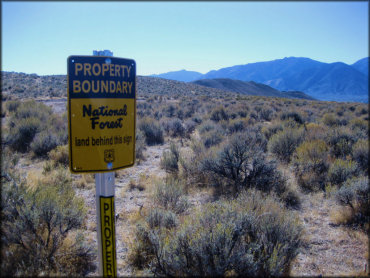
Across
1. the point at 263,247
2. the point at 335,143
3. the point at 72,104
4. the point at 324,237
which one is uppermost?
the point at 72,104

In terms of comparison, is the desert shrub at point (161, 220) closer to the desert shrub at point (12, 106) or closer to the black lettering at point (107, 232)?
the black lettering at point (107, 232)

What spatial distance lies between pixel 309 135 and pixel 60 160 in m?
7.97

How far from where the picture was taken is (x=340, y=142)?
24.4 feet

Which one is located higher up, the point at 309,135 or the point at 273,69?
the point at 273,69

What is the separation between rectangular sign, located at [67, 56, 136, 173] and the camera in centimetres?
169

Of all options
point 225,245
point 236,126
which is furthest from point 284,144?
point 225,245

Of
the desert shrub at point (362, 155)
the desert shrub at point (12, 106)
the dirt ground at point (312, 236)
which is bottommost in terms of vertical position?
the dirt ground at point (312, 236)

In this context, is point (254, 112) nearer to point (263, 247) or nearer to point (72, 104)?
point (263, 247)

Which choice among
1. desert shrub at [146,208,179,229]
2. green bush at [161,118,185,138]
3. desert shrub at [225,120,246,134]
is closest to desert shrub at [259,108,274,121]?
desert shrub at [225,120,246,134]

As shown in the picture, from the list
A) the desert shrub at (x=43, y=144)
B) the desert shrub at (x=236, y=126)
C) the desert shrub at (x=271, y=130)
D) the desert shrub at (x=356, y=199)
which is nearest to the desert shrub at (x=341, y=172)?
the desert shrub at (x=356, y=199)

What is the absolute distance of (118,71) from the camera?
5.88 feet

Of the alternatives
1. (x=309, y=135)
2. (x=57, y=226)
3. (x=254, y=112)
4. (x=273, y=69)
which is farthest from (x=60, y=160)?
(x=273, y=69)

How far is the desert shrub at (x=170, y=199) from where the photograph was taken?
4327mm

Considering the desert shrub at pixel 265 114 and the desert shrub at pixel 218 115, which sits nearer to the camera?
the desert shrub at pixel 218 115
